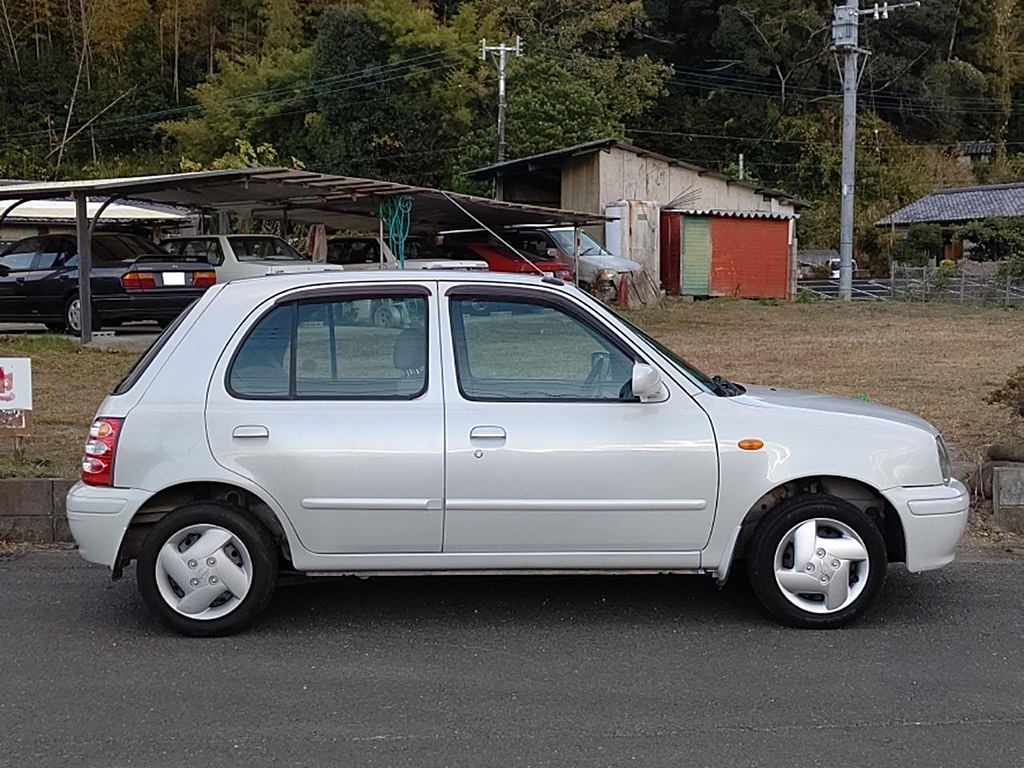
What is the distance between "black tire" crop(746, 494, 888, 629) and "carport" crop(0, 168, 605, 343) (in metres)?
11.1

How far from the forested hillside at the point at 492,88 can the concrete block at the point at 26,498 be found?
111ft

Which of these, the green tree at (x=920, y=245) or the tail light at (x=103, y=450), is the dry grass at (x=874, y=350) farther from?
the green tree at (x=920, y=245)

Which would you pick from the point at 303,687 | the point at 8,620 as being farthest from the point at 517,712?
the point at 8,620

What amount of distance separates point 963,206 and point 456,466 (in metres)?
47.3

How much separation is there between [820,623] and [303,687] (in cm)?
229

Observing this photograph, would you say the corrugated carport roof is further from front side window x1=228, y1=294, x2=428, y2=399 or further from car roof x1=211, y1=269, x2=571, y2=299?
front side window x1=228, y1=294, x2=428, y2=399

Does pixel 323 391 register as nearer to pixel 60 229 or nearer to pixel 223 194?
pixel 223 194

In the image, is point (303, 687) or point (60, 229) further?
point (60, 229)

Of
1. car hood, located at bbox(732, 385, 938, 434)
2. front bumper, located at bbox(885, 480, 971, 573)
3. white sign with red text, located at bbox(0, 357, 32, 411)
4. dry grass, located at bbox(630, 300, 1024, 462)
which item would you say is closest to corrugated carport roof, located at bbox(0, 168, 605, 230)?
dry grass, located at bbox(630, 300, 1024, 462)

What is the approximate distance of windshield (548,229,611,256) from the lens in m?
24.4

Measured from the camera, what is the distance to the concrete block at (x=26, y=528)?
22.6 ft

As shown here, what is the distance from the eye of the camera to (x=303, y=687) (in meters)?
4.63

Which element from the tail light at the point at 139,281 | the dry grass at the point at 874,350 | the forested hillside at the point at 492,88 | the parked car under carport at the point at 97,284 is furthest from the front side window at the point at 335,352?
the forested hillside at the point at 492,88

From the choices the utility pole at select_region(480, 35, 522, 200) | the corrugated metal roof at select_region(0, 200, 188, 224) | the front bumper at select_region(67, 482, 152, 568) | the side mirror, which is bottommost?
the front bumper at select_region(67, 482, 152, 568)
